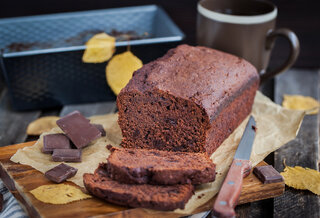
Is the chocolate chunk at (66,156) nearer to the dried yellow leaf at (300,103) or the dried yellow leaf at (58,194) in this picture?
the dried yellow leaf at (58,194)

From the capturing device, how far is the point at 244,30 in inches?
132

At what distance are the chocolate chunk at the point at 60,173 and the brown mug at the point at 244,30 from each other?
152cm

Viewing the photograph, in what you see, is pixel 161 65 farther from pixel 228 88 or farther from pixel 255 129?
pixel 255 129

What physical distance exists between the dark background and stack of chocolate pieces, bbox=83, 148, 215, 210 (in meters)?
2.11

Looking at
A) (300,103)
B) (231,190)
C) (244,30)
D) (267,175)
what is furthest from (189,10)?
(231,190)

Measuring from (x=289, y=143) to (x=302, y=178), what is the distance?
49 cm

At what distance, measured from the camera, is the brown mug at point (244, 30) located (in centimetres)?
333

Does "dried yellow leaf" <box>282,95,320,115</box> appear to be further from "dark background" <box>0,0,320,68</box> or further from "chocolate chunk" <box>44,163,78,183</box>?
"chocolate chunk" <box>44,163,78,183</box>

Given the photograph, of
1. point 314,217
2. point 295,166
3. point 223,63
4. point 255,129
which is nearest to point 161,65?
point 223,63

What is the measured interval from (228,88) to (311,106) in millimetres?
1087

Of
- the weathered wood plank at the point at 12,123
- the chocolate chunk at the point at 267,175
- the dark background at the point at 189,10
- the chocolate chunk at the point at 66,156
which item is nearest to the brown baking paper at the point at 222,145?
the chocolate chunk at the point at 66,156

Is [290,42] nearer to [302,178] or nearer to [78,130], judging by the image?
[302,178]

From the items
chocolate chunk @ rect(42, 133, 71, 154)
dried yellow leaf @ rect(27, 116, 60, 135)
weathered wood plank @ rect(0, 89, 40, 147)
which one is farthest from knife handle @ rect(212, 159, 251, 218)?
weathered wood plank @ rect(0, 89, 40, 147)

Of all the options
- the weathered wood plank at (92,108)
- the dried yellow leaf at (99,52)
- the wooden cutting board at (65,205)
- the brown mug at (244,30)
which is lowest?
the weathered wood plank at (92,108)
